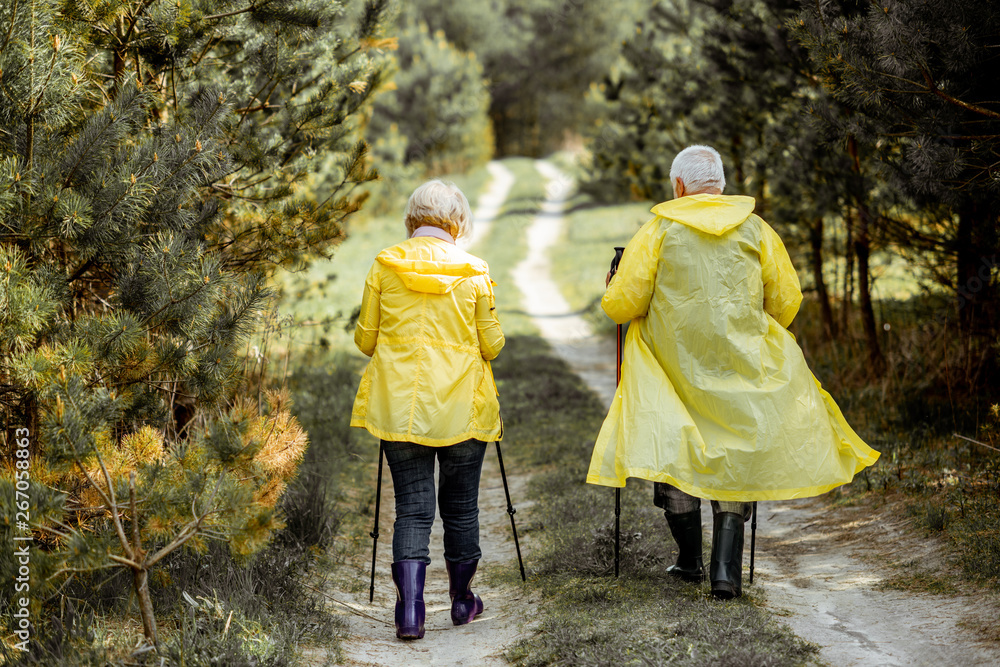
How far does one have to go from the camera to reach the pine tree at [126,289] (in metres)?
2.76

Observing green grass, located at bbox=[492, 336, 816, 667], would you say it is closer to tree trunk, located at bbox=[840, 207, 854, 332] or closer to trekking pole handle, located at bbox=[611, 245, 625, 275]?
trekking pole handle, located at bbox=[611, 245, 625, 275]

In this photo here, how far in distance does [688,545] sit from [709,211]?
1.64m

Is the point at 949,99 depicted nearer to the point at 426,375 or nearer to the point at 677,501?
the point at 677,501

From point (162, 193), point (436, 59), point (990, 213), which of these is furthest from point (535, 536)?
point (436, 59)

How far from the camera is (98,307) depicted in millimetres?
4074

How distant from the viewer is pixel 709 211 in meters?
3.80

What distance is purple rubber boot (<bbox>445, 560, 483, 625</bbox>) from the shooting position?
4.02 meters

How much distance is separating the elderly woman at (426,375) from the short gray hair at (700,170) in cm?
107

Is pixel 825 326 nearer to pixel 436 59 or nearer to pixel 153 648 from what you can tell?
pixel 153 648

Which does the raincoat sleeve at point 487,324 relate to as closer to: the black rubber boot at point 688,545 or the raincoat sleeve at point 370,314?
the raincoat sleeve at point 370,314

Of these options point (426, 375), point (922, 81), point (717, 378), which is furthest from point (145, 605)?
point (922, 81)

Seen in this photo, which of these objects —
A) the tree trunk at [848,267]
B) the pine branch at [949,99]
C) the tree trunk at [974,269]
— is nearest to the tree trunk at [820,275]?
the tree trunk at [848,267]

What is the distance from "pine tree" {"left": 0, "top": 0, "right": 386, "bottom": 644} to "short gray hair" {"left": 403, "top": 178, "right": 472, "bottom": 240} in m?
0.71

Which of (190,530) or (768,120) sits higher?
(768,120)
